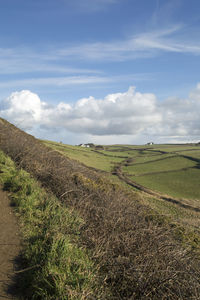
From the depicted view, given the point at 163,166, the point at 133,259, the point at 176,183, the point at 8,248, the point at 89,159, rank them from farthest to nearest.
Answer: the point at 89,159 < the point at 163,166 < the point at 176,183 < the point at 8,248 < the point at 133,259

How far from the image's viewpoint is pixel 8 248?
187 inches

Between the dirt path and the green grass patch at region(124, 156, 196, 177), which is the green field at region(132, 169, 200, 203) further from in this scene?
the dirt path

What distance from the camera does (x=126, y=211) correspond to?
6.43m

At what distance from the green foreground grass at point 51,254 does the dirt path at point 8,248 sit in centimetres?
17

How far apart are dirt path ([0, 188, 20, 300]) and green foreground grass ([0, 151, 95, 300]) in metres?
0.17

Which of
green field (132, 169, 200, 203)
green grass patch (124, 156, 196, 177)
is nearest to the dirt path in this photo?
green field (132, 169, 200, 203)

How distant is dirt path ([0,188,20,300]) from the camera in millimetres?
3747

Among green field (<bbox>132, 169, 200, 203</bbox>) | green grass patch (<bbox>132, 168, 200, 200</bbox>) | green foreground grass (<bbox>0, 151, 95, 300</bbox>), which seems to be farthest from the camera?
green grass patch (<bbox>132, 168, 200, 200</bbox>)

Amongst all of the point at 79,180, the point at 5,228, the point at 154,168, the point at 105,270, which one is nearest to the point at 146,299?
the point at 105,270

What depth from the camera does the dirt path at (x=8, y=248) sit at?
3.75 meters

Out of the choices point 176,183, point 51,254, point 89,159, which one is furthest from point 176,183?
point 51,254

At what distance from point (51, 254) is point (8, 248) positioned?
1182 millimetres

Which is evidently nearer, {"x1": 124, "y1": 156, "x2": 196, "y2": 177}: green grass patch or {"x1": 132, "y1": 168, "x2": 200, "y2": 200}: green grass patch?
{"x1": 132, "y1": 168, "x2": 200, "y2": 200}: green grass patch

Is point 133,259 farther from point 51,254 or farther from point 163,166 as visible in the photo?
point 163,166
